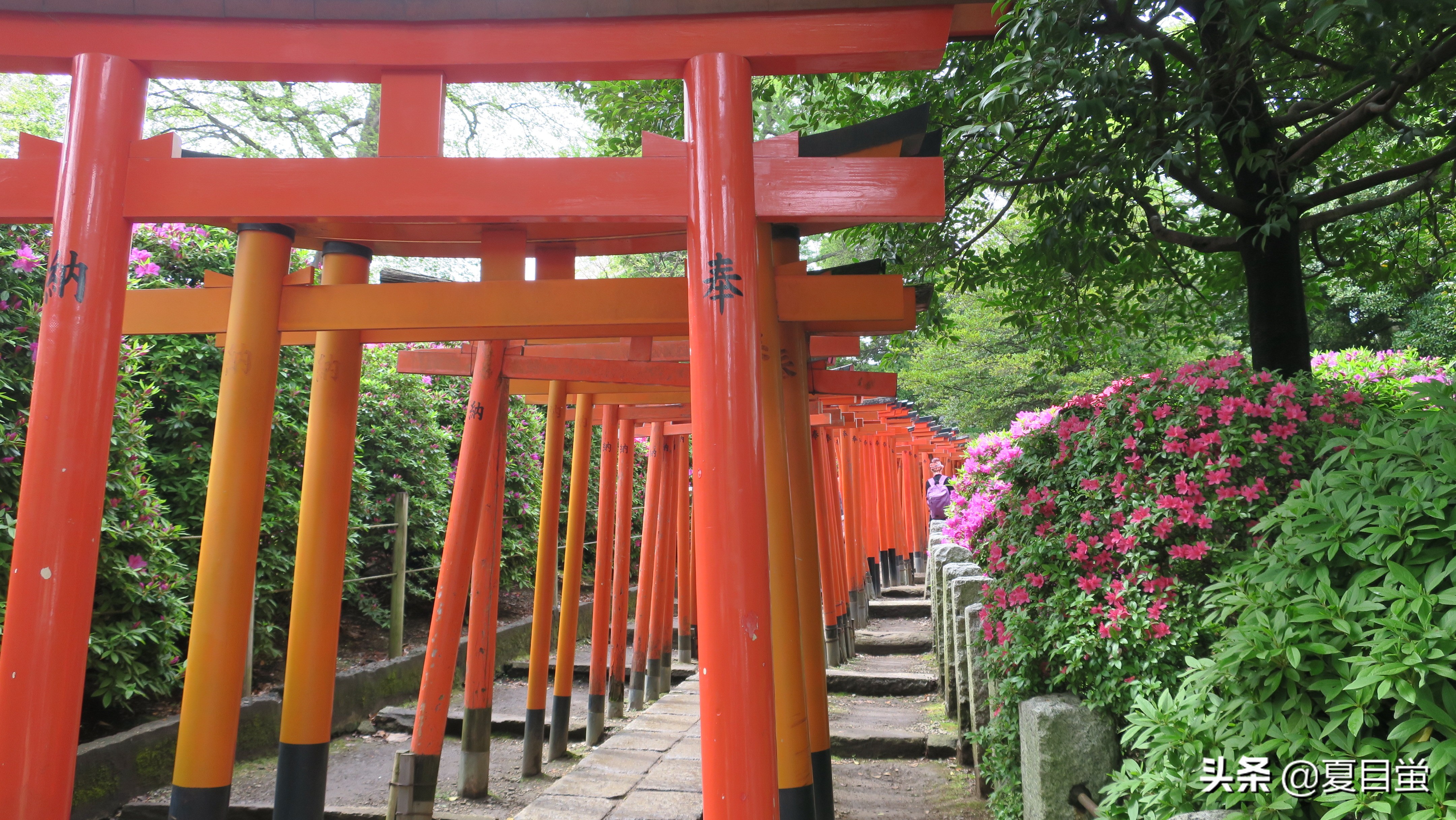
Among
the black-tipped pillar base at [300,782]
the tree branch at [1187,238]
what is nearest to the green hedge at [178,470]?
the black-tipped pillar base at [300,782]

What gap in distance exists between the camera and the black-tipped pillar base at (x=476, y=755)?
5.80 meters

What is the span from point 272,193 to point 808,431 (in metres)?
2.66

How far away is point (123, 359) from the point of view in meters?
5.61

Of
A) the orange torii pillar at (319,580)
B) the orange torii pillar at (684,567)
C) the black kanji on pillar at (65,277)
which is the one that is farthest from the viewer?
the orange torii pillar at (684,567)

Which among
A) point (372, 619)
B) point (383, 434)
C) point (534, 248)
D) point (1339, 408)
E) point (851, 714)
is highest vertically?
point (534, 248)

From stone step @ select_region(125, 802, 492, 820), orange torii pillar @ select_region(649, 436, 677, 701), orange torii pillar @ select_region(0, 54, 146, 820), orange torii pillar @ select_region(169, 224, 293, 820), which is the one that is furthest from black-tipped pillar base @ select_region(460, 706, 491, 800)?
orange torii pillar @ select_region(0, 54, 146, 820)

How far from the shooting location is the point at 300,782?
3.73 m

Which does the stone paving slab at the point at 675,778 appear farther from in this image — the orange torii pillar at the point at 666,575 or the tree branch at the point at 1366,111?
the tree branch at the point at 1366,111

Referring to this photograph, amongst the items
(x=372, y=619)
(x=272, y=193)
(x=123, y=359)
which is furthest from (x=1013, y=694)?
(x=372, y=619)

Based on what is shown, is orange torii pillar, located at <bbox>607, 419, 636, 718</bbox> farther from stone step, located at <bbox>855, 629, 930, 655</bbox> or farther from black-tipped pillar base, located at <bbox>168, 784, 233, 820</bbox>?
black-tipped pillar base, located at <bbox>168, 784, 233, 820</bbox>

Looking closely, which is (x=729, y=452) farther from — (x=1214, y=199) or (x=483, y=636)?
(x=1214, y=199)

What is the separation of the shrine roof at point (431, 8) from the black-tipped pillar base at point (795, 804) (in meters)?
2.99

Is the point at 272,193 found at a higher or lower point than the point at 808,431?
higher

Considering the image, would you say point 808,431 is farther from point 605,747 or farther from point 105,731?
point 105,731
